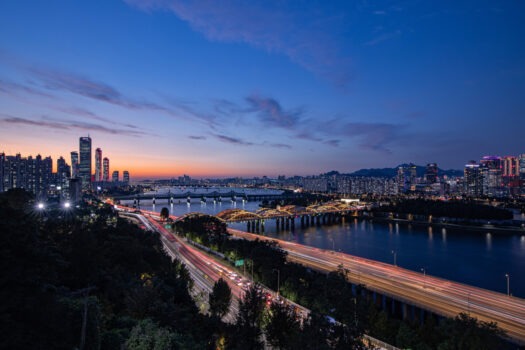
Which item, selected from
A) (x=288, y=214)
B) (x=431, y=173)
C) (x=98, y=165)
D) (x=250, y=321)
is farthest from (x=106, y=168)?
(x=250, y=321)

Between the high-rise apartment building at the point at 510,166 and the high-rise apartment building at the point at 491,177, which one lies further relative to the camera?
the high-rise apartment building at the point at 510,166

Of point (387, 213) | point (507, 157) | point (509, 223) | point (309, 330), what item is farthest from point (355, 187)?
point (309, 330)

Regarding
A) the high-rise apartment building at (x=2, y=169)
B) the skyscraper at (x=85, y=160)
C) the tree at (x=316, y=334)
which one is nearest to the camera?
the tree at (x=316, y=334)

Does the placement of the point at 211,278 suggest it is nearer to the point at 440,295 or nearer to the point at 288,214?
the point at 440,295

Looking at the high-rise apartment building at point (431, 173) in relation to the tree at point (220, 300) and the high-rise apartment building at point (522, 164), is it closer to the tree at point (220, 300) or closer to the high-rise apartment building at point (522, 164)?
the high-rise apartment building at point (522, 164)

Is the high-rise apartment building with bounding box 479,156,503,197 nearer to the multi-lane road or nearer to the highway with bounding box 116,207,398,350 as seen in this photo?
the multi-lane road

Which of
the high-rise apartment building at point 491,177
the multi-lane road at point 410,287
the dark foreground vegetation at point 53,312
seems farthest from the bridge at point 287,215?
the high-rise apartment building at point 491,177

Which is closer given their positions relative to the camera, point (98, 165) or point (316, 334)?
point (316, 334)
